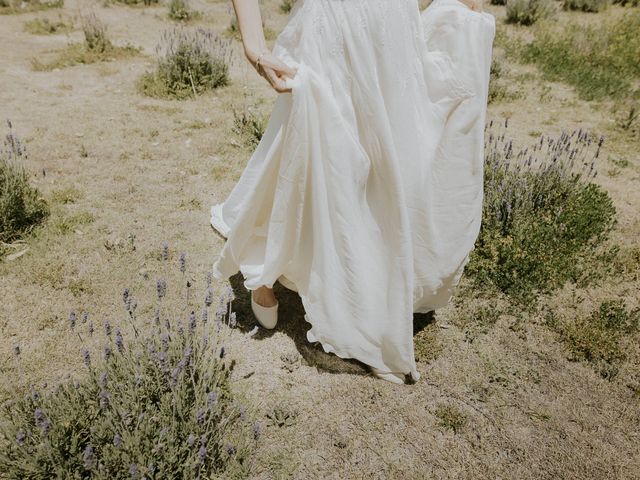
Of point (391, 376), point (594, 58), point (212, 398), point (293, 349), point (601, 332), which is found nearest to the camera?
point (212, 398)

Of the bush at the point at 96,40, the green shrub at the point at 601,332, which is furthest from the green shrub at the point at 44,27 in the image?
the green shrub at the point at 601,332

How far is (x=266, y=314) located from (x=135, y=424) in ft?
3.28

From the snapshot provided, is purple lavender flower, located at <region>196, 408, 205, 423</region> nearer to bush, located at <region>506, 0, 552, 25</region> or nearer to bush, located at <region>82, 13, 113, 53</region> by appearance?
bush, located at <region>82, 13, 113, 53</region>

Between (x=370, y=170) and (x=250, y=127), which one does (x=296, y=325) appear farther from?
(x=250, y=127)

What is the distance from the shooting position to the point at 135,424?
77.5 inches

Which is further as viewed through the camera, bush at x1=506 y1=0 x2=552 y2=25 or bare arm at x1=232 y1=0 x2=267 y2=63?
bush at x1=506 y1=0 x2=552 y2=25

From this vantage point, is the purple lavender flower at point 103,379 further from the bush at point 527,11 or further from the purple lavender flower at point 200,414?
the bush at point 527,11

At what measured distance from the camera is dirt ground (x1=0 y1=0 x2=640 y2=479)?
7.48 feet

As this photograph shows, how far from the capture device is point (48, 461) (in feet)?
6.18

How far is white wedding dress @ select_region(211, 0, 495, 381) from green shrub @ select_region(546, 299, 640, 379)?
92 cm

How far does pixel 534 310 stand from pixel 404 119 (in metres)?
1.69

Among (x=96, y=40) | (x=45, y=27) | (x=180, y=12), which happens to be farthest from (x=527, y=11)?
(x=45, y=27)

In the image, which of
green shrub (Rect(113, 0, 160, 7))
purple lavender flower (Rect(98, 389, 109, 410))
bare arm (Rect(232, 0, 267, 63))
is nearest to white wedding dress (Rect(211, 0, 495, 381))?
bare arm (Rect(232, 0, 267, 63))

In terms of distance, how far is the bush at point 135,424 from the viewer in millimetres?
1858
